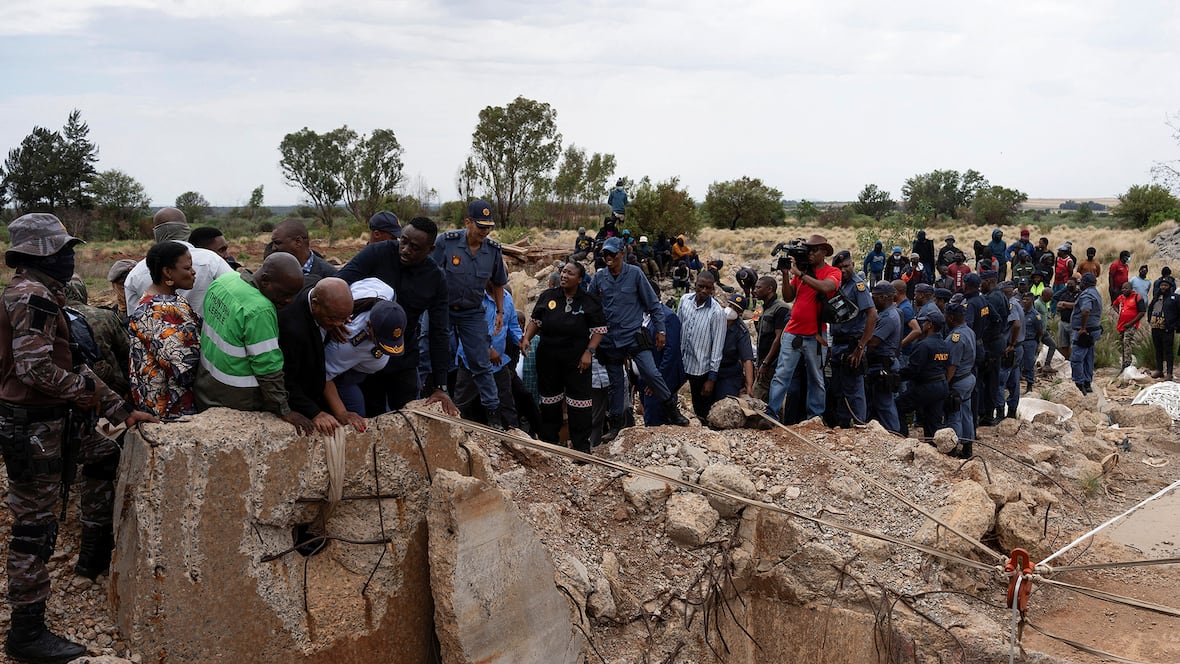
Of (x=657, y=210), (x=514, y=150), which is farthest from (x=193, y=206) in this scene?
(x=657, y=210)

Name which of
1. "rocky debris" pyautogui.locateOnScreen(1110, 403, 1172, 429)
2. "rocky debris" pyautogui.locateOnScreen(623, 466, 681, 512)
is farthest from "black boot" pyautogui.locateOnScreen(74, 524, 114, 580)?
"rocky debris" pyautogui.locateOnScreen(1110, 403, 1172, 429)

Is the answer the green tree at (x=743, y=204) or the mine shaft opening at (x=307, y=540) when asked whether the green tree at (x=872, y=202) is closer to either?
the green tree at (x=743, y=204)

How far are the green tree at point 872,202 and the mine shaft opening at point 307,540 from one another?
4691 centimetres

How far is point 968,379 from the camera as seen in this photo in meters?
7.86

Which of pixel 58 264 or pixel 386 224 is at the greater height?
pixel 386 224

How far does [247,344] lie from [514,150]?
→ 31364 millimetres

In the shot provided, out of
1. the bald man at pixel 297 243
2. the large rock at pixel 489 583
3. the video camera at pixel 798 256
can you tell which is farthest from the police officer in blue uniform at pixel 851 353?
the bald man at pixel 297 243

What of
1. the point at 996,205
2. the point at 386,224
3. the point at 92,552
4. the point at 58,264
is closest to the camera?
the point at 58,264

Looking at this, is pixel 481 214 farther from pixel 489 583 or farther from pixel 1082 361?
pixel 1082 361

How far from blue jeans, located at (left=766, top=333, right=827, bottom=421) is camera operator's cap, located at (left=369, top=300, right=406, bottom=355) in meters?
3.88

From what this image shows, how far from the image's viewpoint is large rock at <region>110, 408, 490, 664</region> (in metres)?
3.16

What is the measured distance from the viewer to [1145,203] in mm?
34938

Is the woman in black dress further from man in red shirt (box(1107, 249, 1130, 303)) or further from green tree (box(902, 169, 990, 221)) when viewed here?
green tree (box(902, 169, 990, 221))

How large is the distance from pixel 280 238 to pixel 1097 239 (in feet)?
105
